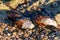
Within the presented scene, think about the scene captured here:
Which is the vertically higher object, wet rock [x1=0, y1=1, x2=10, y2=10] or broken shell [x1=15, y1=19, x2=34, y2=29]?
wet rock [x1=0, y1=1, x2=10, y2=10]

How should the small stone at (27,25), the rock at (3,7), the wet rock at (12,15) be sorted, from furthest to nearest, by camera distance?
the rock at (3,7)
the wet rock at (12,15)
the small stone at (27,25)

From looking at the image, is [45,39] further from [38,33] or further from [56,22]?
[56,22]

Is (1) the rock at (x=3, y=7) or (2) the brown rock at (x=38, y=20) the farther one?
(1) the rock at (x=3, y=7)

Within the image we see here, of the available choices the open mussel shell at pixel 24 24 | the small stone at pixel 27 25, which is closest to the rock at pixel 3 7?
the open mussel shell at pixel 24 24

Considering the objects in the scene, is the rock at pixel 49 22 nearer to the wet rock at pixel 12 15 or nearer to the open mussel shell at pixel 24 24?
the open mussel shell at pixel 24 24

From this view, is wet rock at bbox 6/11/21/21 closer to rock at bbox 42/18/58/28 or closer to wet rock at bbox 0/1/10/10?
wet rock at bbox 0/1/10/10

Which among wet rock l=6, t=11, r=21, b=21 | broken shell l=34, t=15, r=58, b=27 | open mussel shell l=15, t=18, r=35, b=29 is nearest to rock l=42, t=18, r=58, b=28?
broken shell l=34, t=15, r=58, b=27

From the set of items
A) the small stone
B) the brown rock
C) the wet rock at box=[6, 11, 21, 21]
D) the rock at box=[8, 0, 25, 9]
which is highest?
the rock at box=[8, 0, 25, 9]

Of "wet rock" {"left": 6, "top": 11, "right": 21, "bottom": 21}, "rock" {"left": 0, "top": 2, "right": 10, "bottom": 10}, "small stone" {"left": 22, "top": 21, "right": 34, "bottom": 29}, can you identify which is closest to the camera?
"small stone" {"left": 22, "top": 21, "right": 34, "bottom": 29}

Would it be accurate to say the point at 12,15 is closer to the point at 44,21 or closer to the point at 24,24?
the point at 24,24
